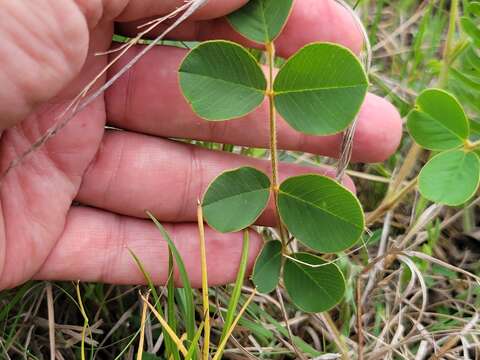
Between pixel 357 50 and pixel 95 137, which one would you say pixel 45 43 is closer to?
pixel 95 137

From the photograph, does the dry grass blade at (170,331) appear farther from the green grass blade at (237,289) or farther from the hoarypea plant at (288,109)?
the hoarypea plant at (288,109)

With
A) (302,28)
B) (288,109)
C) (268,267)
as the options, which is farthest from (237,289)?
(302,28)

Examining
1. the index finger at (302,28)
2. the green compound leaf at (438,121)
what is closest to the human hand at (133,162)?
the index finger at (302,28)

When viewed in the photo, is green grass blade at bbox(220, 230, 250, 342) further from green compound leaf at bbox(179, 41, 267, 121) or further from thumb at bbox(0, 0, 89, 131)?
thumb at bbox(0, 0, 89, 131)

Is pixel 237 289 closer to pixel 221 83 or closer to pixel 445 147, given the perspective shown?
pixel 221 83

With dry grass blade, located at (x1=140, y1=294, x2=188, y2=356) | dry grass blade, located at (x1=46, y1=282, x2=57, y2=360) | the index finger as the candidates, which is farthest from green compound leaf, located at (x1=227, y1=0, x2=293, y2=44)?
dry grass blade, located at (x1=46, y1=282, x2=57, y2=360)
